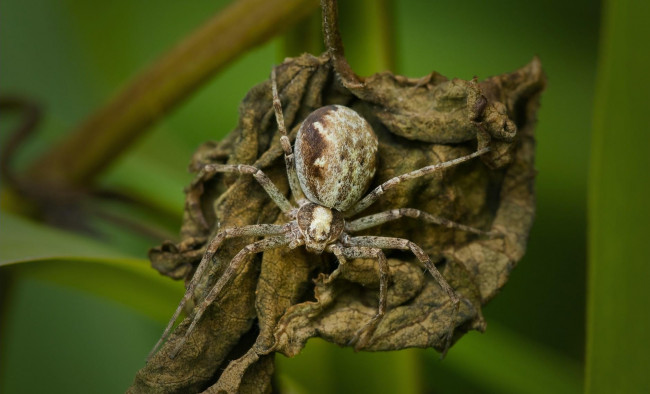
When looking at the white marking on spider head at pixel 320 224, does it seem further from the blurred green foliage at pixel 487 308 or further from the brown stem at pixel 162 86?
the brown stem at pixel 162 86

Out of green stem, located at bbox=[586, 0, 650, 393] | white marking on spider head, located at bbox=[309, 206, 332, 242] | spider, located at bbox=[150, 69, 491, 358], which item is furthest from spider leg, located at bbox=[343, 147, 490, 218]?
green stem, located at bbox=[586, 0, 650, 393]

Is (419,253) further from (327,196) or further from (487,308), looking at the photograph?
(487,308)

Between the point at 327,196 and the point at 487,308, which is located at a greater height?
the point at 327,196

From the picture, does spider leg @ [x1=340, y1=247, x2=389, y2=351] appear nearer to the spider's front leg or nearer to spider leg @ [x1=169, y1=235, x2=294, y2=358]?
the spider's front leg

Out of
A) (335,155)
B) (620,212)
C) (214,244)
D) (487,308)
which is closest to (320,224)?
(335,155)

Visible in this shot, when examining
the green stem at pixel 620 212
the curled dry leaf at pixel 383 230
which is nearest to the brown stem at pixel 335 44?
the curled dry leaf at pixel 383 230

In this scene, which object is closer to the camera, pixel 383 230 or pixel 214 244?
pixel 214 244
